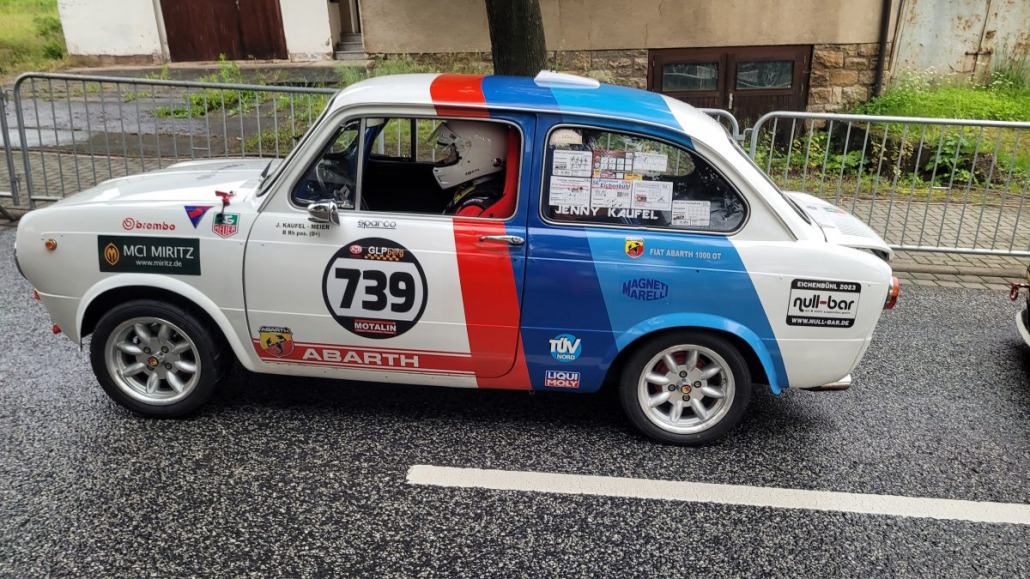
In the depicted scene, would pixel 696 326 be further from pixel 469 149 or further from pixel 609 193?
pixel 469 149

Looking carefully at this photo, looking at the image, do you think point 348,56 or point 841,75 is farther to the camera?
point 348,56

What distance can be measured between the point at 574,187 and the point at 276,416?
81.7 inches

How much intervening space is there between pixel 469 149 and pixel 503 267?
26.8 inches

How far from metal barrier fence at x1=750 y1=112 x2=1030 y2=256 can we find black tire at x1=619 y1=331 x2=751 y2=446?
356 cm

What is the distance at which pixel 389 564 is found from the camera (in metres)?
3.16

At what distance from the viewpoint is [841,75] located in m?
12.6

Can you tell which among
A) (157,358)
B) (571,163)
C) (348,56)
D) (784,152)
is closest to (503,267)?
(571,163)

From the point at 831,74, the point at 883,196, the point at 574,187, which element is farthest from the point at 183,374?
the point at 831,74

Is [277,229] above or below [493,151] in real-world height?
below

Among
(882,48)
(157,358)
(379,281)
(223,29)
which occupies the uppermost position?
(223,29)

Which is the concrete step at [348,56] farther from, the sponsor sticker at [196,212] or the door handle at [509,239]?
the door handle at [509,239]

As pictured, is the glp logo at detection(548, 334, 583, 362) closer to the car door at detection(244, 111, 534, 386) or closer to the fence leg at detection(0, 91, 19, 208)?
the car door at detection(244, 111, 534, 386)

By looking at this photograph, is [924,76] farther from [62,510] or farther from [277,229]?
[62,510]

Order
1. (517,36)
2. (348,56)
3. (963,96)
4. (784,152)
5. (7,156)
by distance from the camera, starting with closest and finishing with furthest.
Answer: (7,156) → (517,36) → (784,152) → (963,96) → (348,56)
